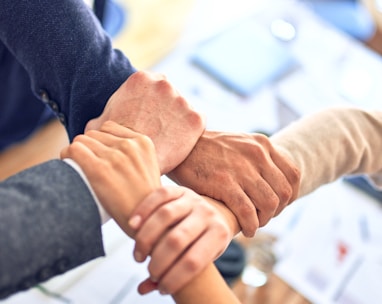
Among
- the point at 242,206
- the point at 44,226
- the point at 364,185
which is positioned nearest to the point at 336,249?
the point at 364,185

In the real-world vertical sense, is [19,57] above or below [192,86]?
above

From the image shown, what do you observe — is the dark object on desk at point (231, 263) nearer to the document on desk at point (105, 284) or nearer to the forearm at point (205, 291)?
the document on desk at point (105, 284)

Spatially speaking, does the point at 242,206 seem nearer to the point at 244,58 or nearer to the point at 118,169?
the point at 118,169

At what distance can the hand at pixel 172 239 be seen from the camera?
1.47 feet

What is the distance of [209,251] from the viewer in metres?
0.47

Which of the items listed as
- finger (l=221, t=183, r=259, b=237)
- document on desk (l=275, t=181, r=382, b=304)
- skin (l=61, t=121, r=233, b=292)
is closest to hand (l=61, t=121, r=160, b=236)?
skin (l=61, t=121, r=233, b=292)

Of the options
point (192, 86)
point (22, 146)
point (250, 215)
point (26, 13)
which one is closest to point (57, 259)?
point (250, 215)

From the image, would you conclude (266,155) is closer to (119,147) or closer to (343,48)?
(119,147)

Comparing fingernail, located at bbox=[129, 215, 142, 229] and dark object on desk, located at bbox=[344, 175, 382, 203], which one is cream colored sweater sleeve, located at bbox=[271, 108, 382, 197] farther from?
dark object on desk, located at bbox=[344, 175, 382, 203]

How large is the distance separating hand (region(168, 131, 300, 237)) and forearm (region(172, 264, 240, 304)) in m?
0.10

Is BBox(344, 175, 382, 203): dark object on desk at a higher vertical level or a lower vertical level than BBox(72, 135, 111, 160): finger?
lower

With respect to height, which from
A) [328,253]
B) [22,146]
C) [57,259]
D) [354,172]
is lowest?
[328,253]

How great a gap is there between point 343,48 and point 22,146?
3.01 feet

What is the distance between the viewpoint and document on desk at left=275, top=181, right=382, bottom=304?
911 mm
